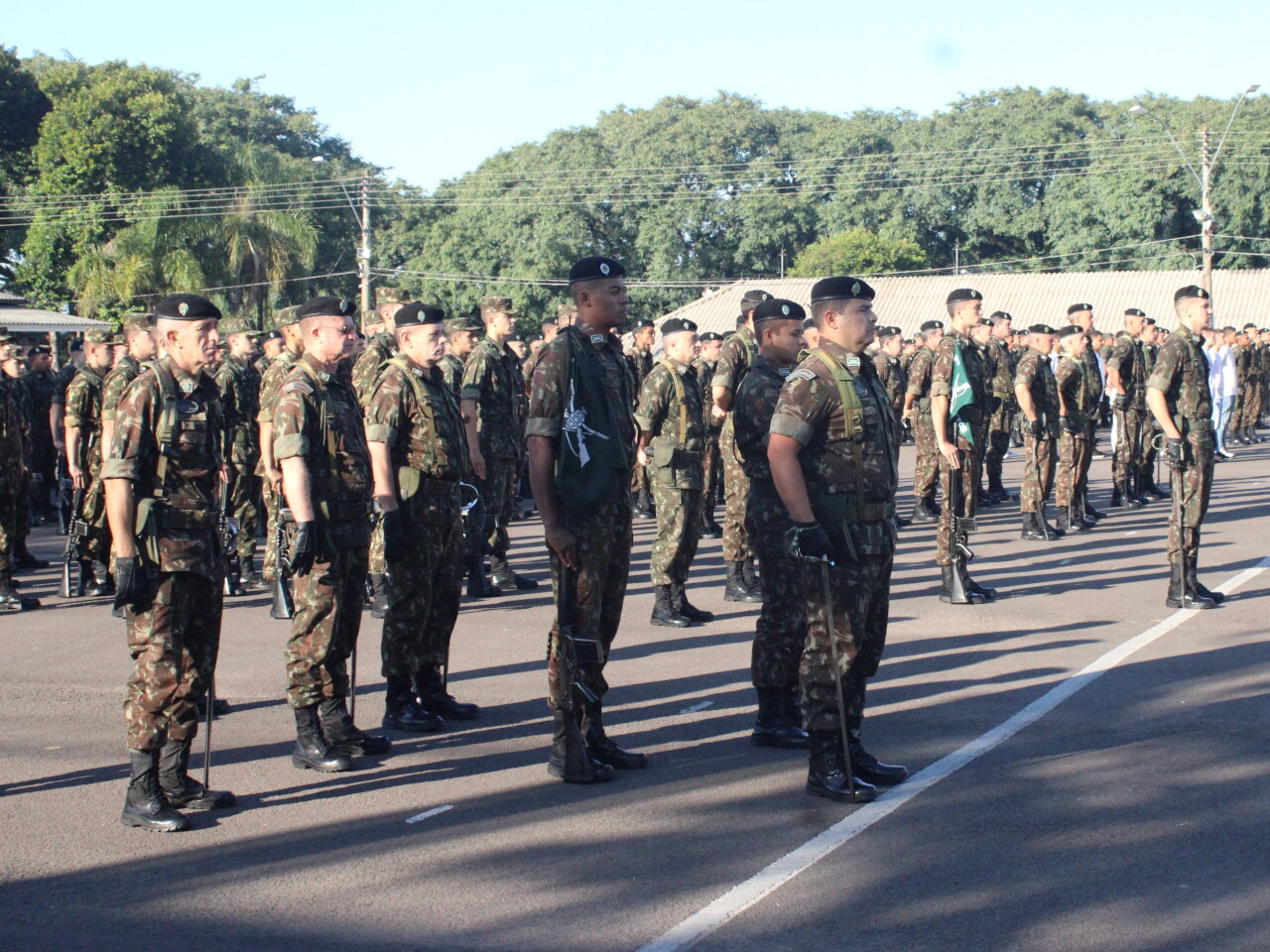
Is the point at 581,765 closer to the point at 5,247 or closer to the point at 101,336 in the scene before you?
the point at 101,336

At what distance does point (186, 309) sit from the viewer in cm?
559

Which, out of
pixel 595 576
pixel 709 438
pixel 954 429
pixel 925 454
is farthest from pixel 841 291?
pixel 925 454

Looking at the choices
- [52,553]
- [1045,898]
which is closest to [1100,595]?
[1045,898]

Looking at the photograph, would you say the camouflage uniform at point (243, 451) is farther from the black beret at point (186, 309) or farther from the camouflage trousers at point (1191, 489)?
the camouflage trousers at point (1191, 489)

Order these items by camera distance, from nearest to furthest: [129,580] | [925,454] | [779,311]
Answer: [129,580]
[779,311]
[925,454]

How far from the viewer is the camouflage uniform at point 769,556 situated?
6559 millimetres

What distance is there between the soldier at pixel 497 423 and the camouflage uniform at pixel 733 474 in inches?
72.5

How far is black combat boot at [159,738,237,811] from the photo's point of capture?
18.3ft

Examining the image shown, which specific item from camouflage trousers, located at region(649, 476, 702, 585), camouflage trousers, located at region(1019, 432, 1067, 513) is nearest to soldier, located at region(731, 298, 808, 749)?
camouflage trousers, located at region(649, 476, 702, 585)

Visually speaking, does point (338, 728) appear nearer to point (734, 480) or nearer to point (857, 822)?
point (857, 822)

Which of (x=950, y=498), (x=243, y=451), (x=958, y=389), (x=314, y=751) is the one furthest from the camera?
(x=243, y=451)

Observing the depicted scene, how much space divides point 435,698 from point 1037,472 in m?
8.62

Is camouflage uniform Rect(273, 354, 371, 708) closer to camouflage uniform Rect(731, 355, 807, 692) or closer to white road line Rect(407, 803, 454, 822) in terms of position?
white road line Rect(407, 803, 454, 822)

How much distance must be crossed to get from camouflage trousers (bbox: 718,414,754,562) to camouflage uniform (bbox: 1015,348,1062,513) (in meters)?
4.55
